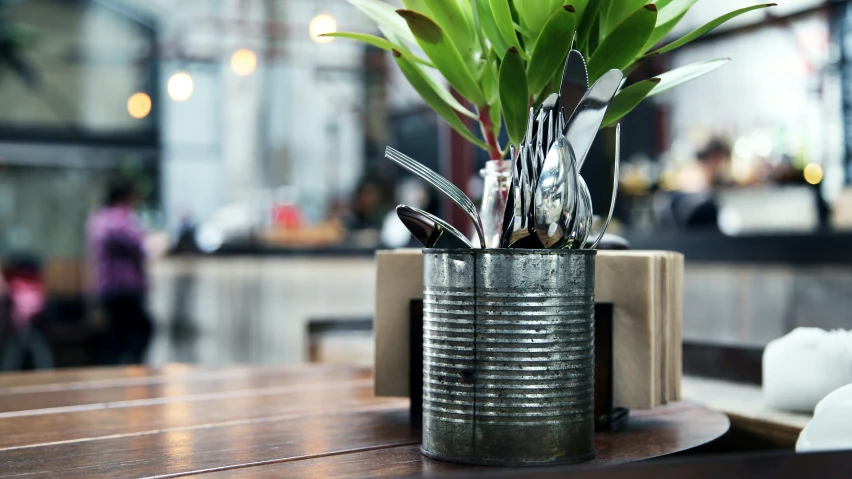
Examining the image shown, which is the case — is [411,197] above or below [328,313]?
above

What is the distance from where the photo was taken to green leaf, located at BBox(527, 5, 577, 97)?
723 millimetres

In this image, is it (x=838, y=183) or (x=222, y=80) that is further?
(x=222, y=80)

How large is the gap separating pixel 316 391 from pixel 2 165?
7.64 meters

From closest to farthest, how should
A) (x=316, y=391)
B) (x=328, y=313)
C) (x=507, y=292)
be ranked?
(x=507, y=292)
(x=316, y=391)
(x=328, y=313)

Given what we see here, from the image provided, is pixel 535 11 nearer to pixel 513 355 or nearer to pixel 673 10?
pixel 673 10

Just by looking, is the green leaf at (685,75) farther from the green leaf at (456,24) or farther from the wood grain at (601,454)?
the wood grain at (601,454)

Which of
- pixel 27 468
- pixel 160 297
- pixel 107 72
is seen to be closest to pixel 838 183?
pixel 160 297

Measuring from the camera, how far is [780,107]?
6172 millimetres

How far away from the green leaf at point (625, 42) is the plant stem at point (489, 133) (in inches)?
4.5

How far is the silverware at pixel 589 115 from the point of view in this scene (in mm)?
687

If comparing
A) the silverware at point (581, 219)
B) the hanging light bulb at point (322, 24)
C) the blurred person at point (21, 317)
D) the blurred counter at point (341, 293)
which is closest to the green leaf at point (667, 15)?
the silverware at point (581, 219)

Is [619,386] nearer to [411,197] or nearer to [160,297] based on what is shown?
[411,197]

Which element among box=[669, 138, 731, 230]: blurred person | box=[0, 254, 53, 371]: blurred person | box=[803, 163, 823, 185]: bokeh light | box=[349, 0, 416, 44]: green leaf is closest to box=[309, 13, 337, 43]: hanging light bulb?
box=[0, 254, 53, 371]: blurred person

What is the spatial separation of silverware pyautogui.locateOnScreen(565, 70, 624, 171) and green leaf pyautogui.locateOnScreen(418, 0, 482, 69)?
17 cm
